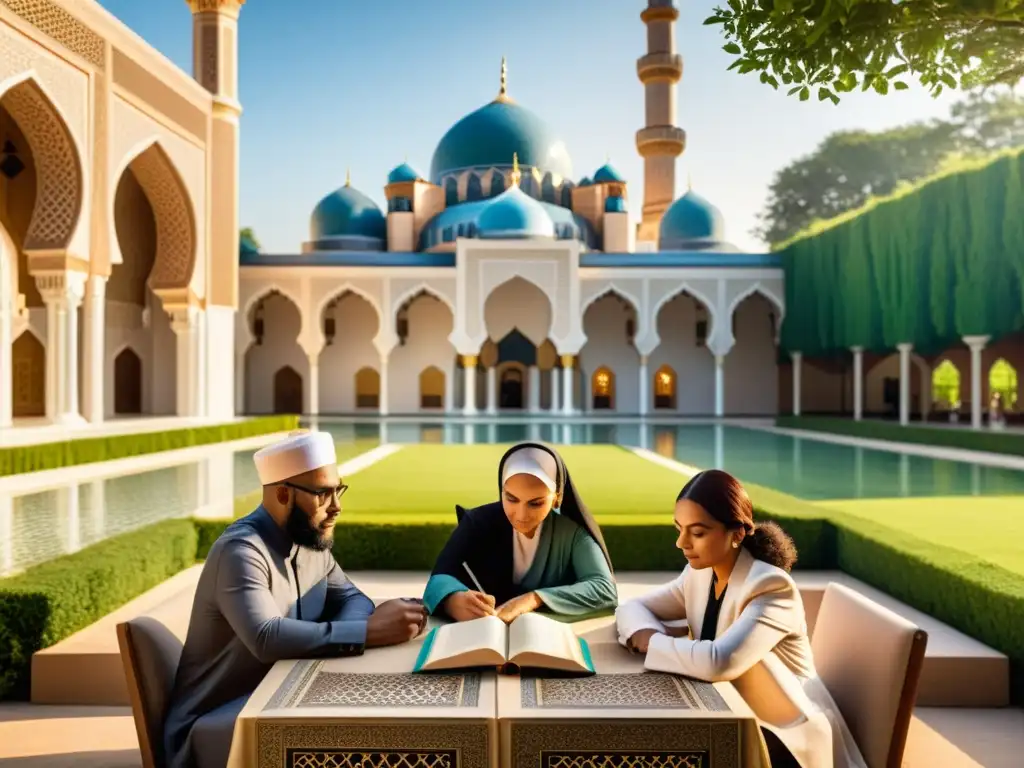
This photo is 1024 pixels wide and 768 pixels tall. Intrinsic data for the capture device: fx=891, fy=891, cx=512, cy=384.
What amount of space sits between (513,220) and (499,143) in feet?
17.2

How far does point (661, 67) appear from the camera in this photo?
2670 centimetres

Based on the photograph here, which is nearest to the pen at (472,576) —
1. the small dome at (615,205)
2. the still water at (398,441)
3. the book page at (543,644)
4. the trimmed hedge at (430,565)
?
the book page at (543,644)

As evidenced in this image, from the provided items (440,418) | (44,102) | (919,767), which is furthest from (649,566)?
(440,418)

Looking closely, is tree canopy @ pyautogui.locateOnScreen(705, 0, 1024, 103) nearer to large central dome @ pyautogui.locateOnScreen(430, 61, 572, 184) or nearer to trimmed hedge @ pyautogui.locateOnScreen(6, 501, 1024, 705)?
trimmed hedge @ pyautogui.locateOnScreen(6, 501, 1024, 705)

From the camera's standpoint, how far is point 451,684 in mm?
1704

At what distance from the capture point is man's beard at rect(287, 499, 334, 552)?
2029mm

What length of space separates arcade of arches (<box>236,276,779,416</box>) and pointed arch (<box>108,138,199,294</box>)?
6.40m

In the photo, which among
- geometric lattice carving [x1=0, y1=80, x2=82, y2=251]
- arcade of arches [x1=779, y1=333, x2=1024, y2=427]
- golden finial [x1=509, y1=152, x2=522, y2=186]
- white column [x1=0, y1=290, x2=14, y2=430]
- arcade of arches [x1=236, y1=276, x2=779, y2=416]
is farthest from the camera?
golden finial [x1=509, y1=152, x2=522, y2=186]

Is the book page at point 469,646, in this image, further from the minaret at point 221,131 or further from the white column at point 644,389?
the white column at point 644,389

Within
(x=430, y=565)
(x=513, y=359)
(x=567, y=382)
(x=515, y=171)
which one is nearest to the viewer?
(x=430, y=565)

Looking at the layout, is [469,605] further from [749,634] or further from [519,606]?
[749,634]

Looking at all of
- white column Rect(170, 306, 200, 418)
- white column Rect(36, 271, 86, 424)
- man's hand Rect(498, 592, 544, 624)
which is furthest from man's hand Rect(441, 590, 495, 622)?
white column Rect(170, 306, 200, 418)

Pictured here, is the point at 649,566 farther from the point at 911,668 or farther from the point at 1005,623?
the point at 911,668

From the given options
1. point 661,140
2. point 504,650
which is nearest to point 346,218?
point 661,140
